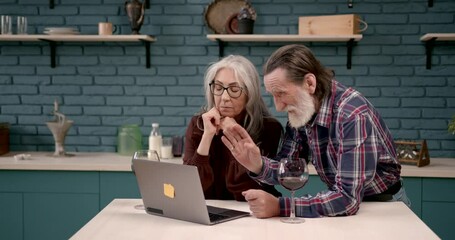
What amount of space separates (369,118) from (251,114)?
791mm

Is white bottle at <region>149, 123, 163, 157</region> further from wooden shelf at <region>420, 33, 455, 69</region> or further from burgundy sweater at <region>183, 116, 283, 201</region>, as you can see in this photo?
wooden shelf at <region>420, 33, 455, 69</region>

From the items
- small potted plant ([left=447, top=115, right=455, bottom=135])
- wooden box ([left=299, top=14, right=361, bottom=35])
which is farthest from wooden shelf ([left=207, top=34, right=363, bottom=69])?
small potted plant ([left=447, top=115, right=455, bottom=135])

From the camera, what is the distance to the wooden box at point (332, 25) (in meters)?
4.04

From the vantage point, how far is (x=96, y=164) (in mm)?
3932

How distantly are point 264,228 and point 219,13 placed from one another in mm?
2572

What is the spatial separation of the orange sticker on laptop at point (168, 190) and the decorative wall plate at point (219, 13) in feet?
7.61

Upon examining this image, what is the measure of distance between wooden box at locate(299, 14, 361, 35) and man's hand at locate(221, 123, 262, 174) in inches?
74.6

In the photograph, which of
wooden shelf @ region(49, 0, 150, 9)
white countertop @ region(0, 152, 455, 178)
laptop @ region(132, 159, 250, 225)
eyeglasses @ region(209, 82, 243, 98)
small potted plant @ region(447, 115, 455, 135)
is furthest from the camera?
wooden shelf @ region(49, 0, 150, 9)

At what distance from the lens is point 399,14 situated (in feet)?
14.1

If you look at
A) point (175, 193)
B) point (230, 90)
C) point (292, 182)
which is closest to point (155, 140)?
point (230, 90)

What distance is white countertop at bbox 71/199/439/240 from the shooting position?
1.95 metres

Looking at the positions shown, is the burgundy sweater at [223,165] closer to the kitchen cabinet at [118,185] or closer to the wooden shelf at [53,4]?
the kitchen cabinet at [118,185]

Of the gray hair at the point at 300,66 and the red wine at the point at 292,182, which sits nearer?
the red wine at the point at 292,182

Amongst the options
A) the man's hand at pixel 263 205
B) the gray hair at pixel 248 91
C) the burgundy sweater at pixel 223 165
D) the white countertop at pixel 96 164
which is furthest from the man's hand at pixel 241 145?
the white countertop at pixel 96 164
